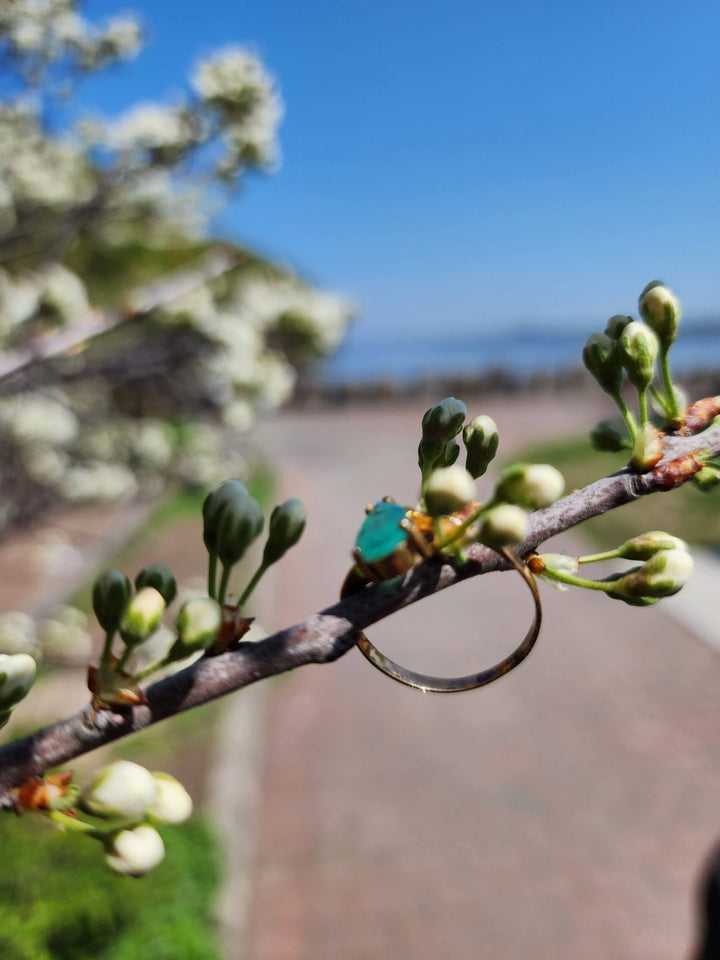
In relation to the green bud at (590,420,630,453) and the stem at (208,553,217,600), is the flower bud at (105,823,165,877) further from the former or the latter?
the green bud at (590,420,630,453)

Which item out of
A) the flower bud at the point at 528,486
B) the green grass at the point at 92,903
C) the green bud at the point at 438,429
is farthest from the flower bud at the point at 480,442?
the green grass at the point at 92,903

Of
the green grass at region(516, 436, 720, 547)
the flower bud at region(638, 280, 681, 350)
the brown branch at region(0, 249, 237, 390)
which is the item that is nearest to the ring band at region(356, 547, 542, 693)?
the flower bud at region(638, 280, 681, 350)

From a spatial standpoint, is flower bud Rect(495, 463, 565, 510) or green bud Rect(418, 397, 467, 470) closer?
flower bud Rect(495, 463, 565, 510)

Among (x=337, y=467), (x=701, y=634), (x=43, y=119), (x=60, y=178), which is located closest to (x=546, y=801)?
(x=701, y=634)

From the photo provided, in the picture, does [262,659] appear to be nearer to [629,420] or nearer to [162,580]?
[162,580]

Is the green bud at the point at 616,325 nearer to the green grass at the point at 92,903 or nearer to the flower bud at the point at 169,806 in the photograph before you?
the flower bud at the point at 169,806

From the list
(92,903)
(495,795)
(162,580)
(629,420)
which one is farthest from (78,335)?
(495,795)

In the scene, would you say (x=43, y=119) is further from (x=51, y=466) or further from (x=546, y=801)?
(x=546, y=801)

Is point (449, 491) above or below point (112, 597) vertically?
above
